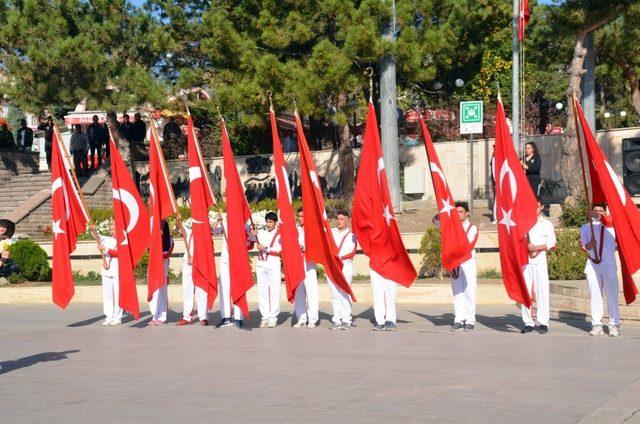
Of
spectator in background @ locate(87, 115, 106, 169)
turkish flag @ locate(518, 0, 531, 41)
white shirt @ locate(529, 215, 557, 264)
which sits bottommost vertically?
white shirt @ locate(529, 215, 557, 264)

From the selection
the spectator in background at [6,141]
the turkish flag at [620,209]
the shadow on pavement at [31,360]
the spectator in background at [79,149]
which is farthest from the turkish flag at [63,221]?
the spectator in background at [6,141]

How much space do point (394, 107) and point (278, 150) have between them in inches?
330

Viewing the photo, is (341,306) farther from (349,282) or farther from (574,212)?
(574,212)

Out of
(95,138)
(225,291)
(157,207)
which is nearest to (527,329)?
(225,291)

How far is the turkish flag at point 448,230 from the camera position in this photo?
48.0 ft

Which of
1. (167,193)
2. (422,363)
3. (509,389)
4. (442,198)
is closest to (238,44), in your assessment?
(167,193)

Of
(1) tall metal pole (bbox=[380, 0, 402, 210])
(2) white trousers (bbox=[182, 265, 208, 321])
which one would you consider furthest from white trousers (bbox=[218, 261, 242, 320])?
(1) tall metal pole (bbox=[380, 0, 402, 210])

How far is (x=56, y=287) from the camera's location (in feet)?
54.4

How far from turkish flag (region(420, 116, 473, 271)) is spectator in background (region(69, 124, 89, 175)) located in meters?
17.9

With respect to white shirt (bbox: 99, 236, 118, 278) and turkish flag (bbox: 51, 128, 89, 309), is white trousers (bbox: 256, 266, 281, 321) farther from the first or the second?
turkish flag (bbox: 51, 128, 89, 309)

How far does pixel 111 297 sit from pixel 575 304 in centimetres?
672

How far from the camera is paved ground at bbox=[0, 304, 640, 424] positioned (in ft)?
29.9

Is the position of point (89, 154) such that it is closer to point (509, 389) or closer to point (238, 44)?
point (238, 44)

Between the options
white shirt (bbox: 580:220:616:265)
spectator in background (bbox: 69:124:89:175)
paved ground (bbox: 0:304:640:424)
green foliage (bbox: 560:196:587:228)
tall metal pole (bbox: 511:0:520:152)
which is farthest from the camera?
spectator in background (bbox: 69:124:89:175)
